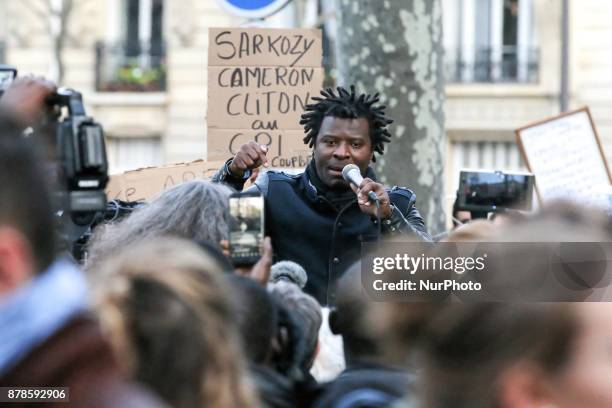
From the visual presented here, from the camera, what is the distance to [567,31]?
77.2ft

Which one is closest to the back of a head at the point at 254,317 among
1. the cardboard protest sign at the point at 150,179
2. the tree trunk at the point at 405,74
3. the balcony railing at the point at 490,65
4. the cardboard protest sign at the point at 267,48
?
the cardboard protest sign at the point at 150,179

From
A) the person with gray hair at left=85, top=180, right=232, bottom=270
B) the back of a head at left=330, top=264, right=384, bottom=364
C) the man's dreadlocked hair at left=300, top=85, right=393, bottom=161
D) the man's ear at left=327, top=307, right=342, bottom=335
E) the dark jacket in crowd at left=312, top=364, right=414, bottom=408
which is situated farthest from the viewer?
the man's dreadlocked hair at left=300, top=85, right=393, bottom=161

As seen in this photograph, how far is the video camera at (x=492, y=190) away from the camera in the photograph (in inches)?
261

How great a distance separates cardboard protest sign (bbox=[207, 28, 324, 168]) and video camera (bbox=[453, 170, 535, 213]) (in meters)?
0.86

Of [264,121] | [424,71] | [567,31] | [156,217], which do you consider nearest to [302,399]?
[156,217]

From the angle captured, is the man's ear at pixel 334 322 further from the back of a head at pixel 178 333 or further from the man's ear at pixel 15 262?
the man's ear at pixel 15 262

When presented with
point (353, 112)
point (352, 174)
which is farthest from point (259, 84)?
point (352, 174)

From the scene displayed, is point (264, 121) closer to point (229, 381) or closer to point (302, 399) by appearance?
point (302, 399)

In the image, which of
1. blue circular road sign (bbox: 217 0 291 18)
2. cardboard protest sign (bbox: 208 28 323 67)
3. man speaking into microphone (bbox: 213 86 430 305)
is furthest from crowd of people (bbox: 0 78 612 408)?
blue circular road sign (bbox: 217 0 291 18)

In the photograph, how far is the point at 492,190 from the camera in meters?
6.67

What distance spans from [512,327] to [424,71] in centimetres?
745

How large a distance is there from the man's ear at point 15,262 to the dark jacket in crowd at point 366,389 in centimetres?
87

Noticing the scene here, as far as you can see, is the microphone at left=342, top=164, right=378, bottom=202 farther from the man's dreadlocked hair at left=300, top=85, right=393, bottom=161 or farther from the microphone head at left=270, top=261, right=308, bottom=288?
the microphone head at left=270, top=261, right=308, bottom=288

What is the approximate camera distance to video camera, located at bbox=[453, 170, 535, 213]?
664 centimetres
